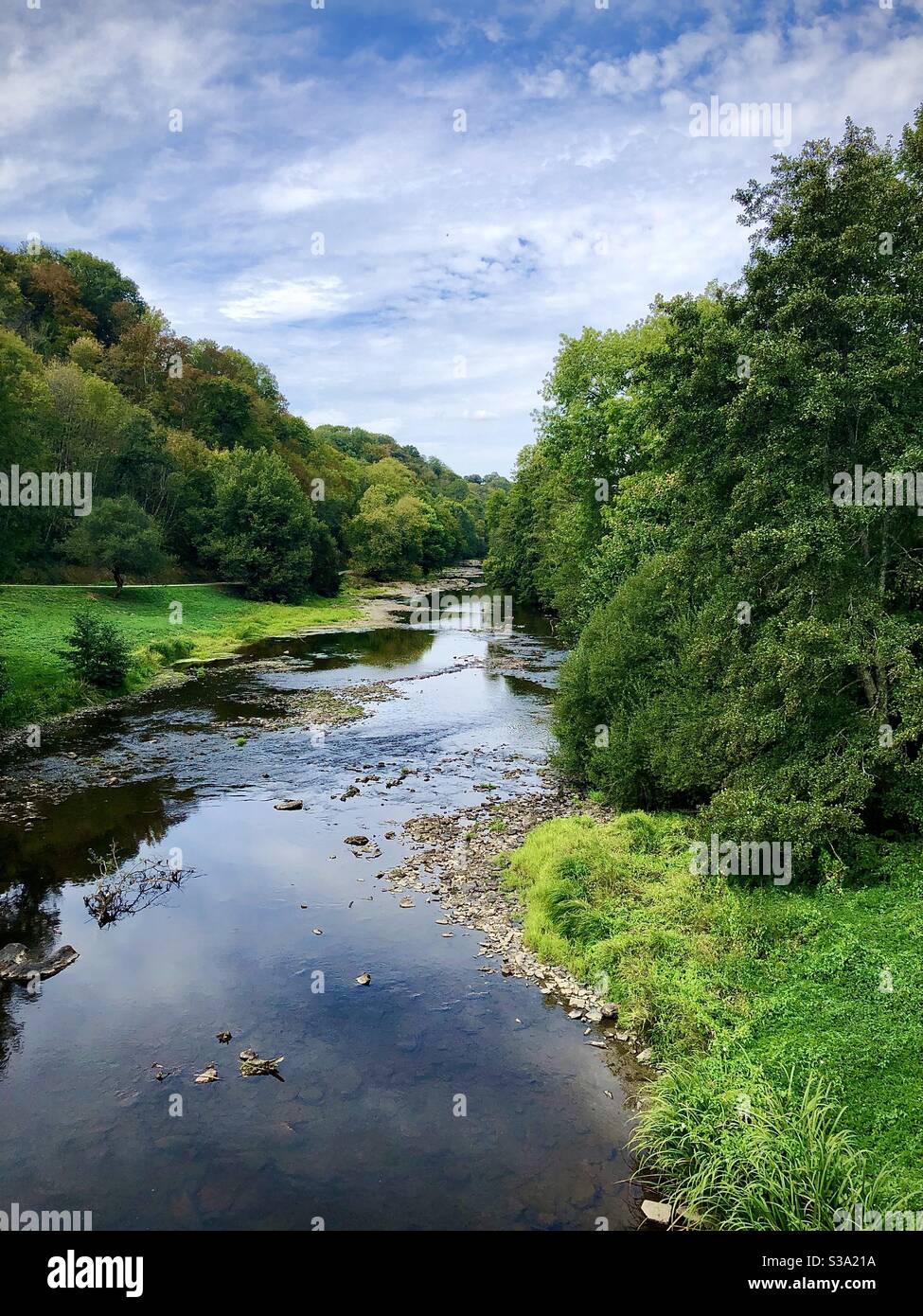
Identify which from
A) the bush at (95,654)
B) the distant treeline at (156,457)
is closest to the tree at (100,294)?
the distant treeline at (156,457)

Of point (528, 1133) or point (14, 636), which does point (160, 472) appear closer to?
point (14, 636)

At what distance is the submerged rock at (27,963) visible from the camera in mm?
13289

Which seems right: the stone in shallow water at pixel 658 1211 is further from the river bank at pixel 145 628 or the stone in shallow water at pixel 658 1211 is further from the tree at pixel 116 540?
the tree at pixel 116 540

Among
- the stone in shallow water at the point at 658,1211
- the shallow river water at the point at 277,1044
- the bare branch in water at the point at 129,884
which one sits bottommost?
the stone in shallow water at the point at 658,1211

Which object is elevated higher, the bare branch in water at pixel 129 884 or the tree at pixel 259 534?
the tree at pixel 259 534

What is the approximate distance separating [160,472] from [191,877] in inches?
2110

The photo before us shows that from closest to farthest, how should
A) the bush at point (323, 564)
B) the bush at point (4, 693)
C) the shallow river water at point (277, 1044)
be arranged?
1. the shallow river water at point (277, 1044)
2. the bush at point (4, 693)
3. the bush at point (323, 564)

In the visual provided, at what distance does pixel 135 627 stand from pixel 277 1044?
38115 mm

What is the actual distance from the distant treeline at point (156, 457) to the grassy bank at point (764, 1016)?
90.6 ft

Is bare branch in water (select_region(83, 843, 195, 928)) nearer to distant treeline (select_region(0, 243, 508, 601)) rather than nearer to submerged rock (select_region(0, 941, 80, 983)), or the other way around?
submerged rock (select_region(0, 941, 80, 983))

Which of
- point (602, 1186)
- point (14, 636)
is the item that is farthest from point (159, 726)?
point (602, 1186)

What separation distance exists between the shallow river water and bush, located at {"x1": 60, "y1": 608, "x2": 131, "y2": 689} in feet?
31.7

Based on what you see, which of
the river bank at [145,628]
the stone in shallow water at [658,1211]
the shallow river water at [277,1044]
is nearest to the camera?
the stone in shallow water at [658,1211]
